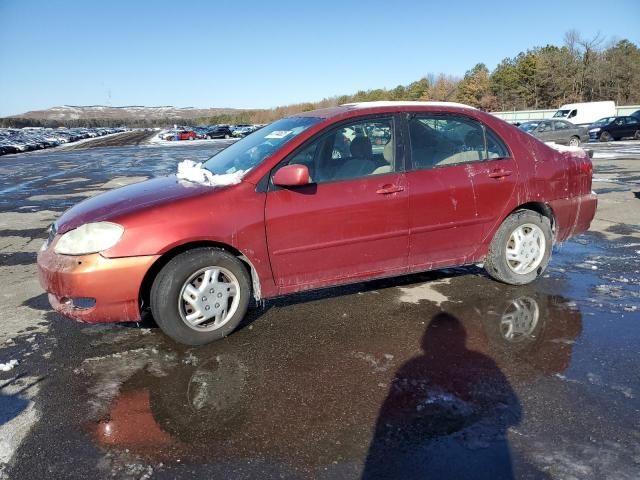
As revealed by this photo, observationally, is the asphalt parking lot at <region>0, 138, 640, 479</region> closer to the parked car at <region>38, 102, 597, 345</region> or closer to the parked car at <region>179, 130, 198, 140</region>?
the parked car at <region>38, 102, 597, 345</region>

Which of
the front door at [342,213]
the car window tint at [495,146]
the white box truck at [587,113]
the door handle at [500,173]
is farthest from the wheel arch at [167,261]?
the white box truck at [587,113]

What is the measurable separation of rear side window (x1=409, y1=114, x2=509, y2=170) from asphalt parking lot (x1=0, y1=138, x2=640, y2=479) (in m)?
1.21

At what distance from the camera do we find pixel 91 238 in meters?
3.28

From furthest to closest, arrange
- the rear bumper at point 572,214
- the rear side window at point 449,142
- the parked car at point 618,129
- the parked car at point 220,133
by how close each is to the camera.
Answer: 1. the parked car at point 220,133
2. the parked car at point 618,129
3. the rear bumper at point 572,214
4. the rear side window at point 449,142

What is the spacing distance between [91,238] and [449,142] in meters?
2.92

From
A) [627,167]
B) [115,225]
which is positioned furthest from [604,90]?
[115,225]

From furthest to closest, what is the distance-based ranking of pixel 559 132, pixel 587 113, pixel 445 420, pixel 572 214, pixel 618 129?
pixel 587 113 → pixel 618 129 → pixel 559 132 → pixel 572 214 → pixel 445 420

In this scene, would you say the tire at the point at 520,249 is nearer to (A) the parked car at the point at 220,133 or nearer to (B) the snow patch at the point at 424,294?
(B) the snow patch at the point at 424,294

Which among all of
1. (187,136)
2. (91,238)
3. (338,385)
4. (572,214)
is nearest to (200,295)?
(91,238)

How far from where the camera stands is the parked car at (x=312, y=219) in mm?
3305

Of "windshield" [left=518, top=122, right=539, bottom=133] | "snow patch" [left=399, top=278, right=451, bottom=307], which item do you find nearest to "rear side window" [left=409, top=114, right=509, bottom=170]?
"snow patch" [left=399, top=278, right=451, bottom=307]

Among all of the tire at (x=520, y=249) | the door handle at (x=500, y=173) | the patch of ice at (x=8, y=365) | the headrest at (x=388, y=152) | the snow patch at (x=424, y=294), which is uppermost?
the headrest at (x=388, y=152)

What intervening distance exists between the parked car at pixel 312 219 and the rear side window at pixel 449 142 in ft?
0.04

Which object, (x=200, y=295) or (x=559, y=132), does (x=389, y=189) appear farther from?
(x=559, y=132)
